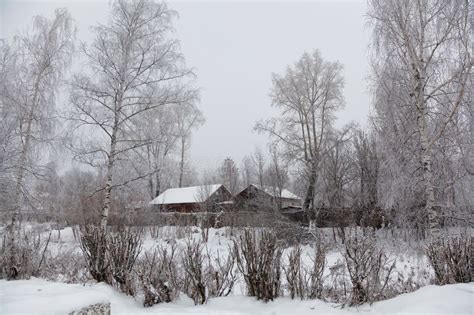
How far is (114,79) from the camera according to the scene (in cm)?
1252

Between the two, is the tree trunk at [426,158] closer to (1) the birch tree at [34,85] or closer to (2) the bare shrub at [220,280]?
(2) the bare shrub at [220,280]

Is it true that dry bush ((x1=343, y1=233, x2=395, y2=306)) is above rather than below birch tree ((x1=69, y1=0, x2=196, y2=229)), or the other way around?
below

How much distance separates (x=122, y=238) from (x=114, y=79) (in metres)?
8.77

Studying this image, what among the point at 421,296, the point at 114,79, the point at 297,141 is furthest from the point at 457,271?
the point at 297,141

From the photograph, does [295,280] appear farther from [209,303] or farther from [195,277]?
[195,277]

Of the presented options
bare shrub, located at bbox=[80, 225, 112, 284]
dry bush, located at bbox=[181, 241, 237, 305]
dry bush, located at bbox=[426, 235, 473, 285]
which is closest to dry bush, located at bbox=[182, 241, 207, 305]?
dry bush, located at bbox=[181, 241, 237, 305]

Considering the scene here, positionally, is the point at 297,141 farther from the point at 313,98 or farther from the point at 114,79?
the point at 114,79

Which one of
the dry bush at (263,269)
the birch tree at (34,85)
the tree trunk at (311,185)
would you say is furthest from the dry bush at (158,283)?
the tree trunk at (311,185)

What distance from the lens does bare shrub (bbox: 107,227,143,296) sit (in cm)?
508

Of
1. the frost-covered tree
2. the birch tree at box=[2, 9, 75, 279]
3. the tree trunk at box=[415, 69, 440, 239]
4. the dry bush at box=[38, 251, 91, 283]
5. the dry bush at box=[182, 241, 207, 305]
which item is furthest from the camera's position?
the frost-covered tree

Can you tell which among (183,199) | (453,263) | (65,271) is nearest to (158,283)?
(65,271)

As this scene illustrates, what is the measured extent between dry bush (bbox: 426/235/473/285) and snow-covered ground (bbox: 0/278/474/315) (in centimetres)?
42

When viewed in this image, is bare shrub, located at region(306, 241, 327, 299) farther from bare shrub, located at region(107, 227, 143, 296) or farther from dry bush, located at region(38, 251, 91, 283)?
dry bush, located at region(38, 251, 91, 283)

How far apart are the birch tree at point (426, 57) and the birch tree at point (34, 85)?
12.0 m
